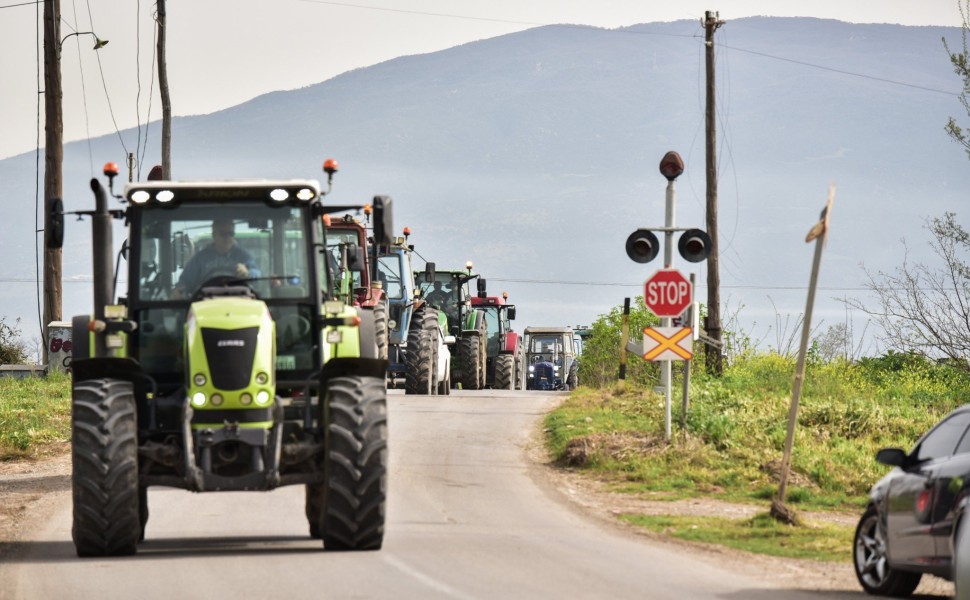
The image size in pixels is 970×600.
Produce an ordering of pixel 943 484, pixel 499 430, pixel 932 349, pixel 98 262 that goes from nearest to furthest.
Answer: pixel 943 484
pixel 98 262
pixel 499 430
pixel 932 349

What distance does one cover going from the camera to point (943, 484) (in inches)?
448

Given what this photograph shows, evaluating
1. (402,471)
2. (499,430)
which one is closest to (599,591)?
(402,471)

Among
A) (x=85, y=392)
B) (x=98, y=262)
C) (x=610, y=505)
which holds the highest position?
(x=98, y=262)

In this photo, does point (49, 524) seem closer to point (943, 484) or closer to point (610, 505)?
point (610, 505)

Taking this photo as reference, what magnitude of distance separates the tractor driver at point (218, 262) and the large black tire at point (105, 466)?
1.27 meters

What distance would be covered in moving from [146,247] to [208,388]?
1834 millimetres

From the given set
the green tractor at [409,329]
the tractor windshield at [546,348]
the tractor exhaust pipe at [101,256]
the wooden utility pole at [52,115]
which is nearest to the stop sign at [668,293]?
the tractor exhaust pipe at [101,256]

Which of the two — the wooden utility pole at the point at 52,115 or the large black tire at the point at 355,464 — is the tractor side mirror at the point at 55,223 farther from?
the wooden utility pole at the point at 52,115

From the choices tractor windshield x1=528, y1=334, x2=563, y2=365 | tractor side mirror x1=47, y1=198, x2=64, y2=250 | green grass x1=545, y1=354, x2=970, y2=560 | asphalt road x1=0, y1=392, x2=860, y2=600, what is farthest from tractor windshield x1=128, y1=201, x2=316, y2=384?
tractor windshield x1=528, y1=334, x2=563, y2=365

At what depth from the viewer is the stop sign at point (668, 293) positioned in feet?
73.5

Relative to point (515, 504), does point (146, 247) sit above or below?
above

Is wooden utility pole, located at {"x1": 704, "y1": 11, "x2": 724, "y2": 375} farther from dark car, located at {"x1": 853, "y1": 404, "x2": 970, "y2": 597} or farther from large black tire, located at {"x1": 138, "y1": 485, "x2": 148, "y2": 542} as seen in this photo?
dark car, located at {"x1": 853, "y1": 404, "x2": 970, "y2": 597}

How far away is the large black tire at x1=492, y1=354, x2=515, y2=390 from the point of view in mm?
44750

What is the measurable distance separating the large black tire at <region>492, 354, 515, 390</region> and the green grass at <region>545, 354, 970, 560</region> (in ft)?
45.6
